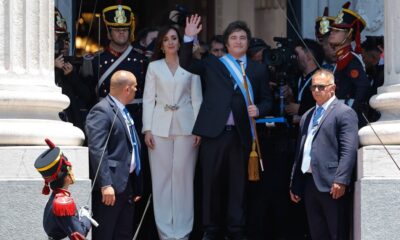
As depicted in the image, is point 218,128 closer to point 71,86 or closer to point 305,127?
point 305,127

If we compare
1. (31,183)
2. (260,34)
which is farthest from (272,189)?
(260,34)

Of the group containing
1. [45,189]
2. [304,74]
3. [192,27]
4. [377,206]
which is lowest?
[377,206]

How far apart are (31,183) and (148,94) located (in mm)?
1976

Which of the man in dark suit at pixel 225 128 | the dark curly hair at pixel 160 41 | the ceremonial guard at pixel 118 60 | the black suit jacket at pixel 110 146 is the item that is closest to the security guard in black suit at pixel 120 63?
the ceremonial guard at pixel 118 60

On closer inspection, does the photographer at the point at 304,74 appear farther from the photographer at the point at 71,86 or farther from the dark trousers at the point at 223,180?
the photographer at the point at 71,86

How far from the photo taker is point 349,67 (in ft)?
43.1

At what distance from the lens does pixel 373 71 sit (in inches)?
546

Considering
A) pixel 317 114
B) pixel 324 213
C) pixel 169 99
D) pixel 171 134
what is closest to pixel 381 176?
pixel 324 213

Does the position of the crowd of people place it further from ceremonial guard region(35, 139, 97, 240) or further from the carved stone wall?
the carved stone wall

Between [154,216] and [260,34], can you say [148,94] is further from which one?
[260,34]

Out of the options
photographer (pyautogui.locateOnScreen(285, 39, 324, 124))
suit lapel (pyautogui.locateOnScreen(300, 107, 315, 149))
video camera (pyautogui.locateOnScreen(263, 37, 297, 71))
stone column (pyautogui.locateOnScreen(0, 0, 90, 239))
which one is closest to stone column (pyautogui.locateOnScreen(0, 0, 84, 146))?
stone column (pyautogui.locateOnScreen(0, 0, 90, 239))

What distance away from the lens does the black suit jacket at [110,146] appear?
1197cm

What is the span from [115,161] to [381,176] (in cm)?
231

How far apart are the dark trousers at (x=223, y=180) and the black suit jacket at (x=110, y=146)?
783mm
